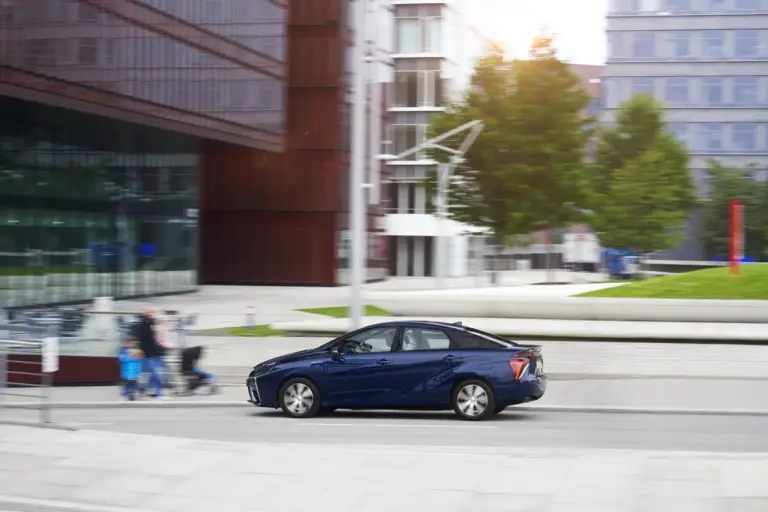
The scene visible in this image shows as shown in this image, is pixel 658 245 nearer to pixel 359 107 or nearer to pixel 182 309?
pixel 182 309

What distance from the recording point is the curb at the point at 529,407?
57.7 ft

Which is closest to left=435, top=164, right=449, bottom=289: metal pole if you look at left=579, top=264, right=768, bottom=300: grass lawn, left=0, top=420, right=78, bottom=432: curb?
left=579, top=264, right=768, bottom=300: grass lawn

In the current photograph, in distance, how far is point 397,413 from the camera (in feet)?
59.5

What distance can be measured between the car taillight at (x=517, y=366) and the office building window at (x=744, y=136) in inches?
3191

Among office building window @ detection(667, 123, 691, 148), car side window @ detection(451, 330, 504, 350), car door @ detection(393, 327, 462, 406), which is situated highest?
office building window @ detection(667, 123, 691, 148)

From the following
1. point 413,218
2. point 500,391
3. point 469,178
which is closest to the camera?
point 500,391

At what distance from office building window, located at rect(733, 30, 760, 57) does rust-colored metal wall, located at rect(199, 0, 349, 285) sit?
142ft

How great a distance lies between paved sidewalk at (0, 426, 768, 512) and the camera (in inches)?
384

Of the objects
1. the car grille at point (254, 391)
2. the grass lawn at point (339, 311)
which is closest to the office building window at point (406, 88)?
the grass lawn at point (339, 311)

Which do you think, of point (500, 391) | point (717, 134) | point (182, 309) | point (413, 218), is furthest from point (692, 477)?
point (717, 134)

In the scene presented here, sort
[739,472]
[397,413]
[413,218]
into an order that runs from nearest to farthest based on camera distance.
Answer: [739,472] → [397,413] → [413,218]

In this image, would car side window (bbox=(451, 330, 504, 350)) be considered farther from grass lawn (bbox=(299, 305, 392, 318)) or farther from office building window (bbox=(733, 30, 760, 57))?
office building window (bbox=(733, 30, 760, 57))

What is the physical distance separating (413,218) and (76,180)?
44208mm

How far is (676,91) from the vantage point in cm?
9394
